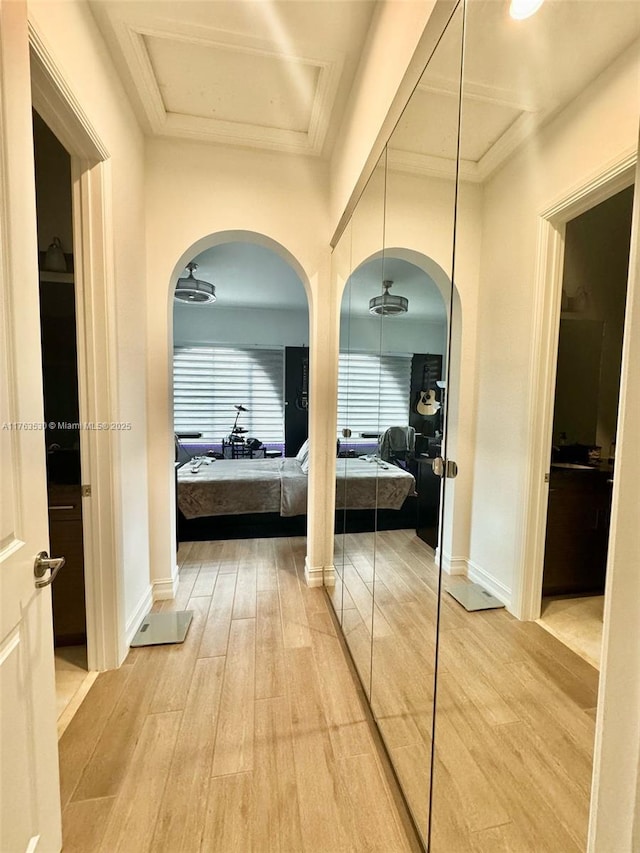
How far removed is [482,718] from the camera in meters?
1.05

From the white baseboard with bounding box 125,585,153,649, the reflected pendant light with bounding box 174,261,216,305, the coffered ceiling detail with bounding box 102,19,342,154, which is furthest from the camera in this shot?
the reflected pendant light with bounding box 174,261,216,305

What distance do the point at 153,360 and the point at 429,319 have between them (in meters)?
1.81

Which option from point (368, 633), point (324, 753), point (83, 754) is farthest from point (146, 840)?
point (368, 633)

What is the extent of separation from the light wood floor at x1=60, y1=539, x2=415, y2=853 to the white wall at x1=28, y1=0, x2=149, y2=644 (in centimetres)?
52

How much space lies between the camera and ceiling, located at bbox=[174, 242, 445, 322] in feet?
4.81

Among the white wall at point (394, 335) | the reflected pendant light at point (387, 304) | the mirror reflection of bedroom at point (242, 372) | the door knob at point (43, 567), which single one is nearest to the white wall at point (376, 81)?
the reflected pendant light at point (387, 304)

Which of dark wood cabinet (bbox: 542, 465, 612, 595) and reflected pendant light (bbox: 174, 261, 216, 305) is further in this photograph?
reflected pendant light (bbox: 174, 261, 216, 305)

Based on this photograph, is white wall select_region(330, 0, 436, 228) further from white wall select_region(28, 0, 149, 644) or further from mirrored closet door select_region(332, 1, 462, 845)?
white wall select_region(28, 0, 149, 644)

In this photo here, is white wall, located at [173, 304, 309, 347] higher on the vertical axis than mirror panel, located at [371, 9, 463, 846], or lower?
higher

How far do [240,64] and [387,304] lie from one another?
4.75ft

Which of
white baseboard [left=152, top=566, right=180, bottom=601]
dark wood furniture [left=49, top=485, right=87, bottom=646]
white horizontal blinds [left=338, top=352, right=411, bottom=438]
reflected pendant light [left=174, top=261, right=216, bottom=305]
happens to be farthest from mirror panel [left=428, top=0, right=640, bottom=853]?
reflected pendant light [left=174, top=261, right=216, bottom=305]

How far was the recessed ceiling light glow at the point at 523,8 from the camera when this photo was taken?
917 mm

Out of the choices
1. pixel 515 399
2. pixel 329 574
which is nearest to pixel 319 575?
pixel 329 574

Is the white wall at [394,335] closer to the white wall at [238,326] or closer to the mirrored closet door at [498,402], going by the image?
the mirrored closet door at [498,402]
